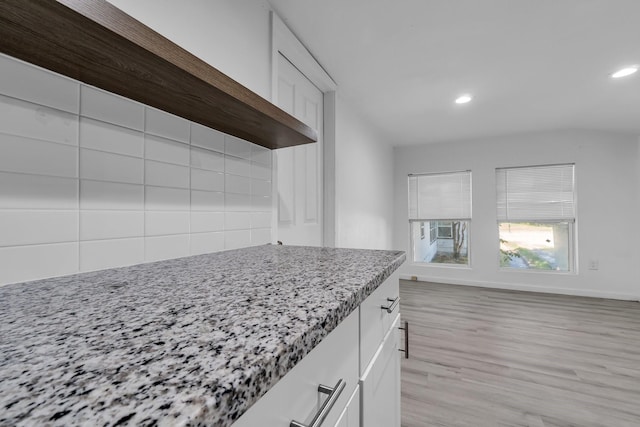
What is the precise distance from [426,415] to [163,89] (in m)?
1.86

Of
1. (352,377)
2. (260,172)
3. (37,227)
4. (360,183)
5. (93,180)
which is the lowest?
(352,377)

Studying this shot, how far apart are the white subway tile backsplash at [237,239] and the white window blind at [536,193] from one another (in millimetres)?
3995

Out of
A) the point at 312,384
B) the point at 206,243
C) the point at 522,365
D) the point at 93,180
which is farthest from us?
the point at 522,365

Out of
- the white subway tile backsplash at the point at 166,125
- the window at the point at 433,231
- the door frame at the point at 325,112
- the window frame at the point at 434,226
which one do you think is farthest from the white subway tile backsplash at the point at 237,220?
the window at the point at 433,231

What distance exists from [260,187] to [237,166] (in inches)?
7.0

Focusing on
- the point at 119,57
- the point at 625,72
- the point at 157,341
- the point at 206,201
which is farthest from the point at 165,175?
Result: the point at 625,72

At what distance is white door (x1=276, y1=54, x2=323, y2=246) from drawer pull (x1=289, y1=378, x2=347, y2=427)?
47.9 inches

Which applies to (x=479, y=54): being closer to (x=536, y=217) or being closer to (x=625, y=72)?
(x=625, y=72)

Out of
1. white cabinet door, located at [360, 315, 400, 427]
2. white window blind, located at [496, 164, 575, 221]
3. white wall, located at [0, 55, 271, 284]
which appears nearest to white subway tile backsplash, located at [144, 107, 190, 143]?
white wall, located at [0, 55, 271, 284]

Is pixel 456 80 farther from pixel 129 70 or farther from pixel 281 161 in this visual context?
pixel 129 70

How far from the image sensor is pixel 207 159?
1106mm

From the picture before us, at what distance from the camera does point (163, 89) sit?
0.79 m

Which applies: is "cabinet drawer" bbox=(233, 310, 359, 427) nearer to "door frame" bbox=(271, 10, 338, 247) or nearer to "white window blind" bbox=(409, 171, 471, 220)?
"door frame" bbox=(271, 10, 338, 247)

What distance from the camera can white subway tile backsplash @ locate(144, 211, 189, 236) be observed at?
2.93 feet
